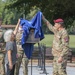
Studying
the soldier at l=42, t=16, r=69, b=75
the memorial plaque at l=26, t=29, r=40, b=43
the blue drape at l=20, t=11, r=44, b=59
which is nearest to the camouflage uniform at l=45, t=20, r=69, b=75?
the soldier at l=42, t=16, r=69, b=75

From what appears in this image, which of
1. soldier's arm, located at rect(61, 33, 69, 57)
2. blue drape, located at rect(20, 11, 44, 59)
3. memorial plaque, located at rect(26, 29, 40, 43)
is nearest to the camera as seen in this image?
soldier's arm, located at rect(61, 33, 69, 57)

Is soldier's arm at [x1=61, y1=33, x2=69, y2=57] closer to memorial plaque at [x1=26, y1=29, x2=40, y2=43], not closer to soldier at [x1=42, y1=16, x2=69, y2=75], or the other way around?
soldier at [x1=42, y1=16, x2=69, y2=75]

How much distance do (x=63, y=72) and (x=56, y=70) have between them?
→ 0.19 m

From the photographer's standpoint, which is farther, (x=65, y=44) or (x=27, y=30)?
(x=27, y=30)

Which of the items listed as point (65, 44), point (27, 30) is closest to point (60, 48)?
point (65, 44)

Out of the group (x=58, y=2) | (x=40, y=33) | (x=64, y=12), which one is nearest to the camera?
(x=40, y=33)

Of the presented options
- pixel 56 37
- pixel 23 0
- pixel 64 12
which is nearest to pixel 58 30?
pixel 56 37

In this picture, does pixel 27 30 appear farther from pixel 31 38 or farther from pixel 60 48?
pixel 60 48

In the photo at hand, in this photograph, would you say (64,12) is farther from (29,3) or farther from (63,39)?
(63,39)

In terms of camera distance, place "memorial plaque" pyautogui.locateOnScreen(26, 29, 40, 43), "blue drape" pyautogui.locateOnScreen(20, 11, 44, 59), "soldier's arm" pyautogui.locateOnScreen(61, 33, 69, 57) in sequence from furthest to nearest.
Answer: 1. "memorial plaque" pyautogui.locateOnScreen(26, 29, 40, 43)
2. "blue drape" pyautogui.locateOnScreen(20, 11, 44, 59)
3. "soldier's arm" pyautogui.locateOnScreen(61, 33, 69, 57)

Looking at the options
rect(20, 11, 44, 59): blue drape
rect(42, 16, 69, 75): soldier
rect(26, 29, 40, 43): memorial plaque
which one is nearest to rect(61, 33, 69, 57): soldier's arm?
rect(42, 16, 69, 75): soldier

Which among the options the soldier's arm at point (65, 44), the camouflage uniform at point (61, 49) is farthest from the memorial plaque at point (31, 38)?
the soldier's arm at point (65, 44)

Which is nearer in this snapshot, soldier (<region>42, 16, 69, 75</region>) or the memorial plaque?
soldier (<region>42, 16, 69, 75</region>)

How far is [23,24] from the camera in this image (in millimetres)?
12266
